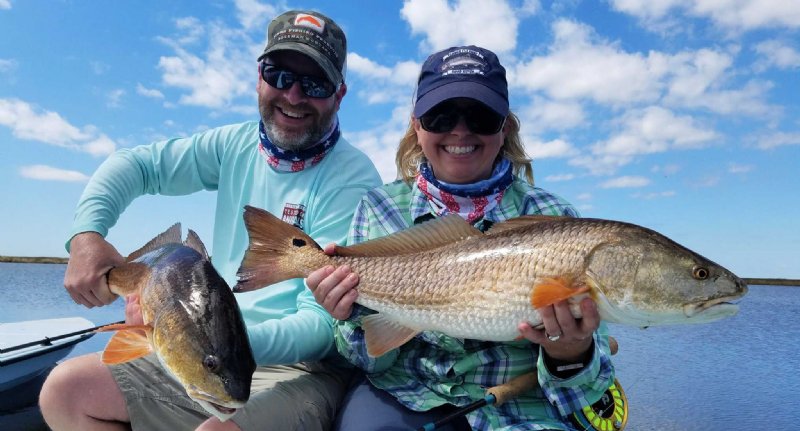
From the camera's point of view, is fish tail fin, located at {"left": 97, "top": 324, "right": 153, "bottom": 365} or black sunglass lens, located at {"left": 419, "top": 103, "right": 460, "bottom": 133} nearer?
fish tail fin, located at {"left": 97, "top": 324, "right": 153, "bottom": 365}

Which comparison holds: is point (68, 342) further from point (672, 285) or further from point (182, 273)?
point (672, 285)

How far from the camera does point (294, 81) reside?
417 centimetres

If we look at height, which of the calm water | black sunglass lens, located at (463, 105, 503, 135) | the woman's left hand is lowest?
the calm water

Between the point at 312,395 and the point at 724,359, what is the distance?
63.9ft

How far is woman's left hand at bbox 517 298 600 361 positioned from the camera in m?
2.57

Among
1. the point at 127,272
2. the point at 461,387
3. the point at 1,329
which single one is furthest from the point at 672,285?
the point at 1,329

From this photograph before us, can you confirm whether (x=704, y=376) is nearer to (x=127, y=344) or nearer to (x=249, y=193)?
(x=249, y=193)

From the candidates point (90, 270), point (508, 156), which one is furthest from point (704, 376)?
point (90, 270)

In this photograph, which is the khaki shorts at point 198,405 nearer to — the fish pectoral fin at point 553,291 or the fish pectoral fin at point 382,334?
the fish pectoral fin at point 382,334

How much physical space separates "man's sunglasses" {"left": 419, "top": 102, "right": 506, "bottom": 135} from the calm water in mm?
8329

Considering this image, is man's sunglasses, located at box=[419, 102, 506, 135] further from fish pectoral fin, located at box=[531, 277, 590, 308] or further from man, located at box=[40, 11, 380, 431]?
fish pectoral fin, located at box=[531, 277, 590, 308]

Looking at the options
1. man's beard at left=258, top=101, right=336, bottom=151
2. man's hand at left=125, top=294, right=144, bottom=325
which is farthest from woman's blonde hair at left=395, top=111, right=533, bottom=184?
man's hand at left=125, top=294, right=144, bottom=325

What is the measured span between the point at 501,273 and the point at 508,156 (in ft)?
4.15

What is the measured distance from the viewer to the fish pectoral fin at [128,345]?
8.20 feet
